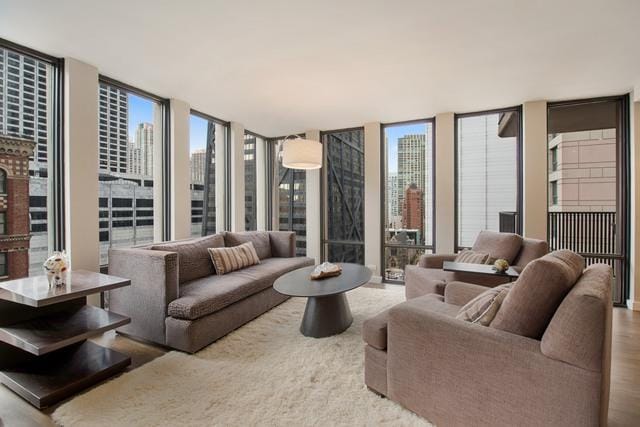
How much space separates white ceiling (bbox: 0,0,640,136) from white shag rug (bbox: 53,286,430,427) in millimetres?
2425

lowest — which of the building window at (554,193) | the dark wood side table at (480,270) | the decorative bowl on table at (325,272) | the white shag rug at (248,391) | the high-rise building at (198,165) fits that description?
the white shag rug at (248,391)

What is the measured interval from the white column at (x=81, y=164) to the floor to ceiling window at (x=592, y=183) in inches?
203

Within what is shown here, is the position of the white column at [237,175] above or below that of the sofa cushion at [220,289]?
above

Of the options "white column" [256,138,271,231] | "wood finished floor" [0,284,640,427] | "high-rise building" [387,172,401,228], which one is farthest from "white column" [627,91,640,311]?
"white column" [256,138,271,231]

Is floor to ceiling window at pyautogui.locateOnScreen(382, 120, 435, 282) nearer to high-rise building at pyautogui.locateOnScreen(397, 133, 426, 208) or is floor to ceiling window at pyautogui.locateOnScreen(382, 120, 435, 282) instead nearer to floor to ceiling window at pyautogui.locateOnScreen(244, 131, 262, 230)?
high-rise building at pyautogui.locateOnScreen(397, 133, 426, 208)

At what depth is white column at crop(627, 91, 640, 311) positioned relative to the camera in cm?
339

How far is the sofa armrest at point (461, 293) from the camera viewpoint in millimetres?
2119

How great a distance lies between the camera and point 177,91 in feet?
11.3

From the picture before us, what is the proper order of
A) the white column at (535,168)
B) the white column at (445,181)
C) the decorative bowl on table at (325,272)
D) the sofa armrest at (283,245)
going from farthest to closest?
1. the sofa armrest at (283,245)
2. the white column at (445,181)
3. the white column at (535,168)
4. the decorative bowl on table at (325,272)

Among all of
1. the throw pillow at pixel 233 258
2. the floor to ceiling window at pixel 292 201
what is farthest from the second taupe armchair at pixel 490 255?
the floor to ceiling window at pixel 292 201

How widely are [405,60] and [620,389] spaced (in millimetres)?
2834

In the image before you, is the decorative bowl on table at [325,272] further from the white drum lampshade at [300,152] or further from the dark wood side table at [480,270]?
the white drum lampshade at [300,152]

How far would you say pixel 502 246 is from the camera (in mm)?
3277

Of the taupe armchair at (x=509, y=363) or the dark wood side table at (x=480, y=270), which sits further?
the dark wood side table at (x=480, y=270)
